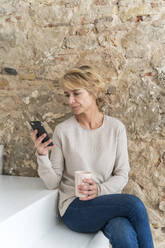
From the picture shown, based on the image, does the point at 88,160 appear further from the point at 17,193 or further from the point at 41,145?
the point at 17,193

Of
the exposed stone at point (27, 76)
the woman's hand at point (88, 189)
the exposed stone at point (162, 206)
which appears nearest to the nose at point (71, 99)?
the woman's hand at point (88, 189)

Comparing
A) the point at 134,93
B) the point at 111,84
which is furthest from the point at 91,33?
the point at 134,93

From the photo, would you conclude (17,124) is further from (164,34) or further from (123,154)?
(164,34)

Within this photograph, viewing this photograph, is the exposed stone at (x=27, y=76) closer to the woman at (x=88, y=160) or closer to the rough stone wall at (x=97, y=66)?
the rough stone wall at (x=97, y=66)

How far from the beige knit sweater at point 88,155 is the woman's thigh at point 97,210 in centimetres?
10

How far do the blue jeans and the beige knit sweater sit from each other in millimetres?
118

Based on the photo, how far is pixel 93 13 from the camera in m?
2.25

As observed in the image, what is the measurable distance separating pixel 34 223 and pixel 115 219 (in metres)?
0.47

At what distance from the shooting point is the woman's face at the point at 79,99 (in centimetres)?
191

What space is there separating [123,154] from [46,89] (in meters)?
0.84

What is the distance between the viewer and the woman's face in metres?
1.91

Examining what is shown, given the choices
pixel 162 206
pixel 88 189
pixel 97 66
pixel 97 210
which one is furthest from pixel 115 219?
pixel 97 66

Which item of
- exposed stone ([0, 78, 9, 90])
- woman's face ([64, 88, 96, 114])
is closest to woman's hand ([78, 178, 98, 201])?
woman's face ([64, 88, 96, 114])

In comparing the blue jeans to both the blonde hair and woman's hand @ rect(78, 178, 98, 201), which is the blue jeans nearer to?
woman's hand @ rect(78, 178, 98, 201)
